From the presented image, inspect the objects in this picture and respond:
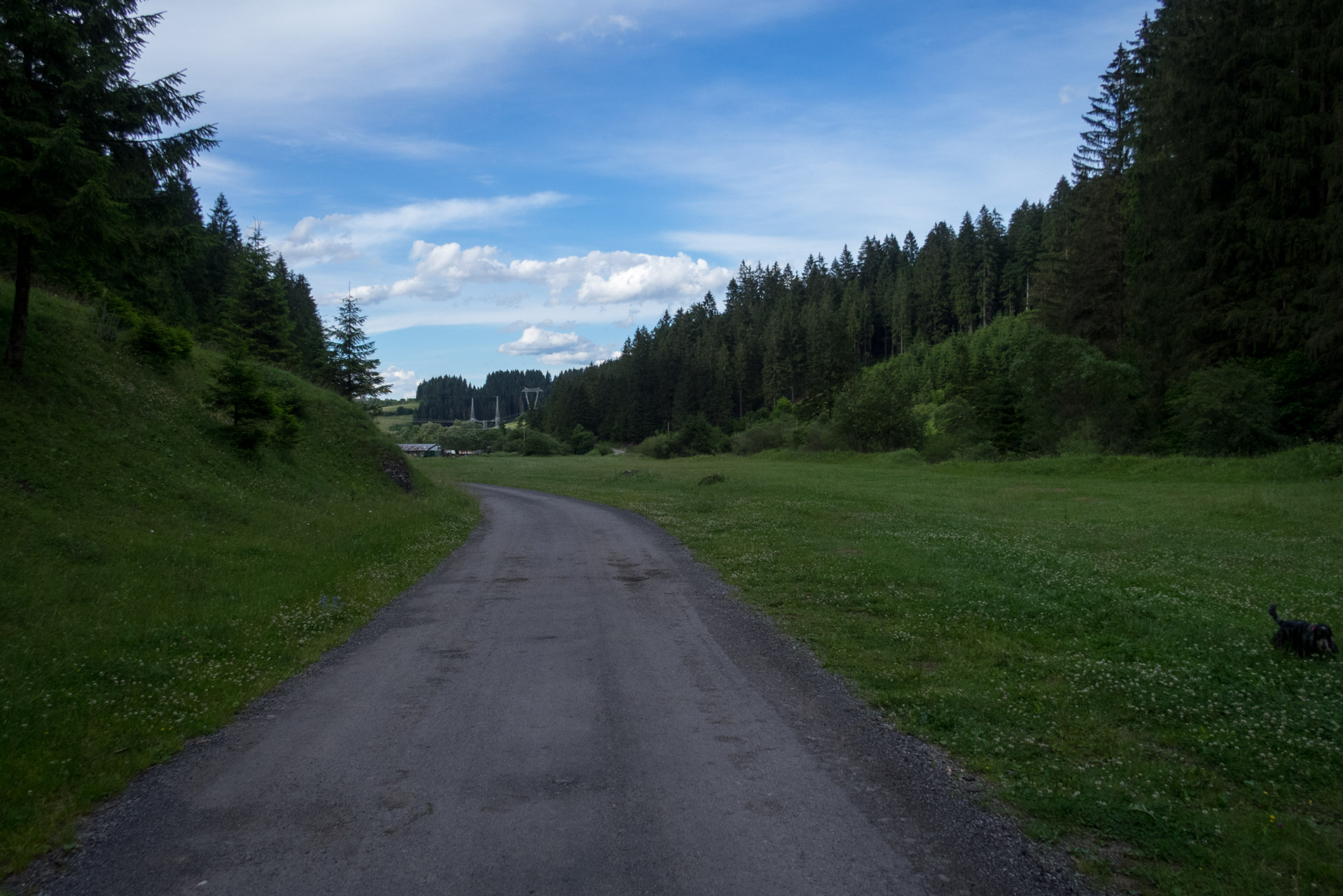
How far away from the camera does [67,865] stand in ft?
14.2

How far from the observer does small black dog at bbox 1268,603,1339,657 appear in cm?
741

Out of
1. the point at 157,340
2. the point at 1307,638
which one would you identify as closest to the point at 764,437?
the point at 157,340

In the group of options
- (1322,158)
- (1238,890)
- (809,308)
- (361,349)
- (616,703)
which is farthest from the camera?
(809,308)

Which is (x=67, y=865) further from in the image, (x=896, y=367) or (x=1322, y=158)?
(x=896, y=367)

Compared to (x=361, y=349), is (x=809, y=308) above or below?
above

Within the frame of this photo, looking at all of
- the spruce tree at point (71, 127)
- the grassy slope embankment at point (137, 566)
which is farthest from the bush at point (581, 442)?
the spruce tree at point (71, 127)

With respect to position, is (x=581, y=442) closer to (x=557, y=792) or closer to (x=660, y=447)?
(x=660, y=447)

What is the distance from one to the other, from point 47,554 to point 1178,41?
46687mm

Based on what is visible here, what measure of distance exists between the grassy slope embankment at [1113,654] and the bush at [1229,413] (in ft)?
26.7

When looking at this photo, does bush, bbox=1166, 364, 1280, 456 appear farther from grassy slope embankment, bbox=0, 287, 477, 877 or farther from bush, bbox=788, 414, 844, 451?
grassy slope embankment, bbox=0, 287, 477, 877

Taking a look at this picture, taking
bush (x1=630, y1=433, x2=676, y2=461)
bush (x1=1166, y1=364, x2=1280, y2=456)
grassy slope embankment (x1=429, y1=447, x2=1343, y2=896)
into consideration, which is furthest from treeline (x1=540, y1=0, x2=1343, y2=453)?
bush (x1=630, y1=433, x2=676, y2=461)

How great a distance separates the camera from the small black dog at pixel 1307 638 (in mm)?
7414

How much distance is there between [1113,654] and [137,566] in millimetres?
13331

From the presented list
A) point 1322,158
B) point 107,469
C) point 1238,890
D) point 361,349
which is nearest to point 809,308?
point 361,349
